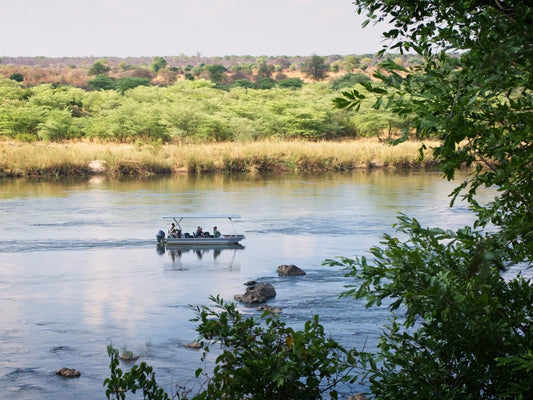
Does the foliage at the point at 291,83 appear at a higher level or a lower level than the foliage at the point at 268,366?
higher

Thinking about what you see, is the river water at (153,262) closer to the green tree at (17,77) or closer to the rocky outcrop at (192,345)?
the rocky outcrop at (192,345)

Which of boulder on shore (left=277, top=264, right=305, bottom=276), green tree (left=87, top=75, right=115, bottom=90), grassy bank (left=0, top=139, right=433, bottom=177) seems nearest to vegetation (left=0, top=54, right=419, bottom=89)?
green tree (left=87, top=75, right=115, bottom=90)

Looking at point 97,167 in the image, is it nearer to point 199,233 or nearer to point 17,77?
point 199,233

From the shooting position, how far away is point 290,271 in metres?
16.8

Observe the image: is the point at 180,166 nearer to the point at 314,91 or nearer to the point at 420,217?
the point at 420,217

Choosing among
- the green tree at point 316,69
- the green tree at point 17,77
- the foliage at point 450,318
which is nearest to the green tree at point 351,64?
the green tree at point 316,69

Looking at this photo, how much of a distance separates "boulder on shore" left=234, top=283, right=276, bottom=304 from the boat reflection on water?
4.11 meters

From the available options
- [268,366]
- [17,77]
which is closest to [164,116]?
[17,77]

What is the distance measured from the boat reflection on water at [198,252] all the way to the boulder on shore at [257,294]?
4.11m

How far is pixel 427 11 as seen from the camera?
203 inches

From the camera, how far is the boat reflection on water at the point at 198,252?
19578 mm

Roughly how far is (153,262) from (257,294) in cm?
504

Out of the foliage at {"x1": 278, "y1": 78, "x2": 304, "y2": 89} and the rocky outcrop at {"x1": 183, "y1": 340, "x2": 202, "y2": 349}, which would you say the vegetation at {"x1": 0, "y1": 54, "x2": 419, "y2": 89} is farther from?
the rocky outcrop at {"x1": 183, "y1": 340, "x2": 202, "y2": 349}

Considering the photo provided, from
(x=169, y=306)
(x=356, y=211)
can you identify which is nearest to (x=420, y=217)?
(x=356, y=211)
